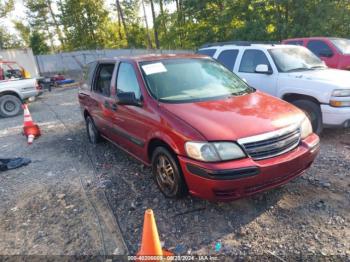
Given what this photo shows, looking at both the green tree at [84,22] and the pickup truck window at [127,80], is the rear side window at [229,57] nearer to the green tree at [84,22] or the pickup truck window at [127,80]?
the pickup truck window at [127,80]

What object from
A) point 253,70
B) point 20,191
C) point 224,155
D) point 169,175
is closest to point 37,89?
point 20,191

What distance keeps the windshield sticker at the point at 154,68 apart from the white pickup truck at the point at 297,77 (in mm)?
2604

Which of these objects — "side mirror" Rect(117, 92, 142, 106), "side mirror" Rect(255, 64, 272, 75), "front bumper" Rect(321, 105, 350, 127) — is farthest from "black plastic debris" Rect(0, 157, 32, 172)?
"front bumper" Rect(321, 105, 350, 127)

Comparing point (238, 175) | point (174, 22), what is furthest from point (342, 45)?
point (174, 22)

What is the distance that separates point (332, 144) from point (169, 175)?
3.23 m

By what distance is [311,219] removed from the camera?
2.81m

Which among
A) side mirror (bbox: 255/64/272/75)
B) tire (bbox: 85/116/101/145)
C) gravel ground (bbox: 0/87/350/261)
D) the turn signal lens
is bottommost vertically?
gravel ground (bbox: 0/87/350/261)

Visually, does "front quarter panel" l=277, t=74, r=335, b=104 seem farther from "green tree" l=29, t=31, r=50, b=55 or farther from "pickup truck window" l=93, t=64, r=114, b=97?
"green tree" l=29, t=31, r=50, b=55

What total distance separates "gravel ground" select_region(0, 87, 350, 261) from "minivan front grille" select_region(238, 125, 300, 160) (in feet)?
2.34

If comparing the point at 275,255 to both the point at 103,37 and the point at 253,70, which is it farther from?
the point at 103,37

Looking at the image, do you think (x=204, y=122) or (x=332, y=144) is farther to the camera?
(x=332, y=144)

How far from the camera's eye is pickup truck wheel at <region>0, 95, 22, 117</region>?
9.42m

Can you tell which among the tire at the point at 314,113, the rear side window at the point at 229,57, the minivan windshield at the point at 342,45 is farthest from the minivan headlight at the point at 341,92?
the minivan windshield at the point at 342,45

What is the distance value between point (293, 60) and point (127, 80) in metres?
3.64
